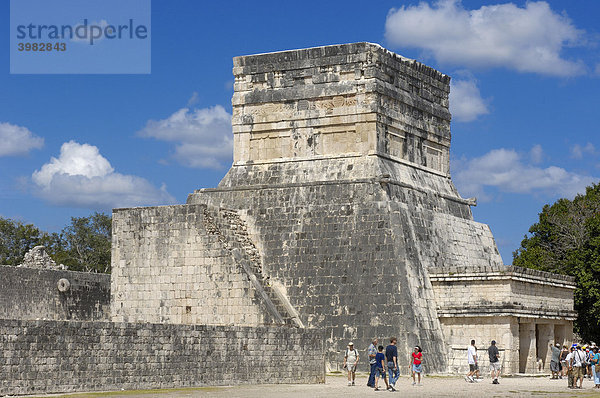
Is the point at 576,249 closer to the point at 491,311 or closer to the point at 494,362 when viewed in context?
the point at 491,311

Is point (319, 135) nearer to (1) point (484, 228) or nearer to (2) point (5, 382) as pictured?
(1) point (484, 228)

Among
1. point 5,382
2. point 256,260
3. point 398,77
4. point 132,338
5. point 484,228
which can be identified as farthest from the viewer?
point 484,228

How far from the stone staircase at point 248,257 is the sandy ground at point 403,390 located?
2.11 meters

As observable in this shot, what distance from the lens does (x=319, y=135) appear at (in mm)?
29484

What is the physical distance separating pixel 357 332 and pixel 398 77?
806 centimetres

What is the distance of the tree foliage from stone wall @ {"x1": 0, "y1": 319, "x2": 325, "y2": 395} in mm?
15205

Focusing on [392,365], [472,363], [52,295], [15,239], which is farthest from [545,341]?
[15,239]

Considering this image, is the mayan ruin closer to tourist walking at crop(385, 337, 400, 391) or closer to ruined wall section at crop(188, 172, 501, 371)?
ruined wall section at crop(188, 172, 501, 371)

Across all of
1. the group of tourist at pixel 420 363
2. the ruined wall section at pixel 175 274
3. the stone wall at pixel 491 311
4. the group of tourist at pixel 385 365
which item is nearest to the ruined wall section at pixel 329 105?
the ruined wall section at pixel 175 274

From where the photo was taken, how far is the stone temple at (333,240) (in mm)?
26625

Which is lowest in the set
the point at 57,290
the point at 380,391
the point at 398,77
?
the point at 380,391

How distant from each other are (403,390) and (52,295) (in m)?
14.2

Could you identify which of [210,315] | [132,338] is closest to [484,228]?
[210,315]

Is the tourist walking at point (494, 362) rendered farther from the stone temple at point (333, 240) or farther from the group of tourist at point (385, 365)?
the group of tourist at point (385, 365)
